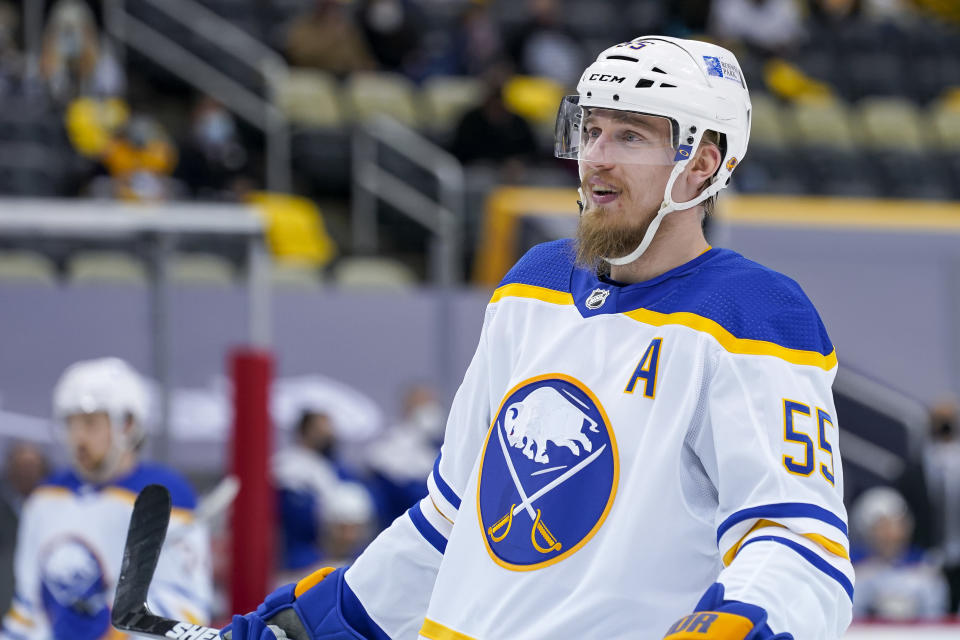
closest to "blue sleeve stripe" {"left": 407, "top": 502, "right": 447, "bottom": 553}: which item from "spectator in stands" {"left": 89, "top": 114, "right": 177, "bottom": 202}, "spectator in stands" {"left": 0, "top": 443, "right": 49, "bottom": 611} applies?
"spectator in stands" {"left": 0, "top": 443, "right": 49, "bottom": 611}

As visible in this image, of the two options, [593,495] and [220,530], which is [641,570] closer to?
[593,495]

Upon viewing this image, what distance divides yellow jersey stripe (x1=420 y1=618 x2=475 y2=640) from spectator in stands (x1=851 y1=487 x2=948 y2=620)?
174 inches

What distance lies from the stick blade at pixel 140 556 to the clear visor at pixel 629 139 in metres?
0.70

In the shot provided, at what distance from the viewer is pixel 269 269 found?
7.39 m

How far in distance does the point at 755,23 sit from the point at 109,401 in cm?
730

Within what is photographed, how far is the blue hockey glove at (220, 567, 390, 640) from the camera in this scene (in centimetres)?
201

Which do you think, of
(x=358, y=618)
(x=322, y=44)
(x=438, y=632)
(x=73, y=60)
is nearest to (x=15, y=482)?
(x=73, y=60)

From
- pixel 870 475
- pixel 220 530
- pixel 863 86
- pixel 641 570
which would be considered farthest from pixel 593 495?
pixel 863 86

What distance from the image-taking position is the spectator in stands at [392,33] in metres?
9.36

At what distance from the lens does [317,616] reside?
6.64 feet

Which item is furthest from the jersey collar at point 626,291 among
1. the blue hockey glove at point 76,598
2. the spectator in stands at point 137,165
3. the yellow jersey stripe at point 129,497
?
the spectator in stands at point 137,165

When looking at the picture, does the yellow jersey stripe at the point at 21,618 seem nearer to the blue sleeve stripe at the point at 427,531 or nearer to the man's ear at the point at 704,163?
the blue sleeve stripe at the point at 427,531

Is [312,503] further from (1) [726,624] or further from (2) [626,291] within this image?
(1) [726,624]

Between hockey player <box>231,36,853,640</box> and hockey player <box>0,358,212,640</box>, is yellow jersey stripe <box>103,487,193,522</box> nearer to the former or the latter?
hockey player <box>0,358,212,640</box>
